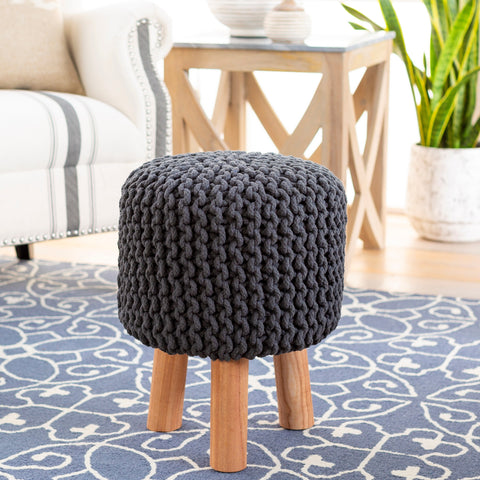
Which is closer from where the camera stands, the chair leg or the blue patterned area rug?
the blue patterned area rug

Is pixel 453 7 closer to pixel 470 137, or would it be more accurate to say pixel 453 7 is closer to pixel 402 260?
pixel 470 137

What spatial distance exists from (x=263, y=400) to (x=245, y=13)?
4.09 ft

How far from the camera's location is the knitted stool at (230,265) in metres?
1.24

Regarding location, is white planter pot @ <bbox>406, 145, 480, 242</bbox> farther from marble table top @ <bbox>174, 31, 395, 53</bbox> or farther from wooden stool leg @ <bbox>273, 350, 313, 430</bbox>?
wooden stool leg @ <bbox>273, 350, 313, 430</bbox>

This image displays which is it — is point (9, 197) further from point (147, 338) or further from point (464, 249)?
point (464, 249)

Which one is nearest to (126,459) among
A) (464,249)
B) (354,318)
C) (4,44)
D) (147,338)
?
(147,338)

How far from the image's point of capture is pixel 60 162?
2.06 meters

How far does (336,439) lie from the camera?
141 cm

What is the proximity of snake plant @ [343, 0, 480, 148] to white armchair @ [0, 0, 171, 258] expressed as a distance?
28.2 inches

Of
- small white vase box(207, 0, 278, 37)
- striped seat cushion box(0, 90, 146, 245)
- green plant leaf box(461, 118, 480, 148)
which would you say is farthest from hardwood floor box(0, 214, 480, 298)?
small white vase box(207, 0, 278, 37)

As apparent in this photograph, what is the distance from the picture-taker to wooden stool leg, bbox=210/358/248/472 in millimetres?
1283

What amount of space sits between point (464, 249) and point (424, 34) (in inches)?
31.6

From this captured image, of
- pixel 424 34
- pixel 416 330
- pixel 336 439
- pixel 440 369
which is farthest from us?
pixel 424 34

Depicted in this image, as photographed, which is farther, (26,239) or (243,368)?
(26,239)
